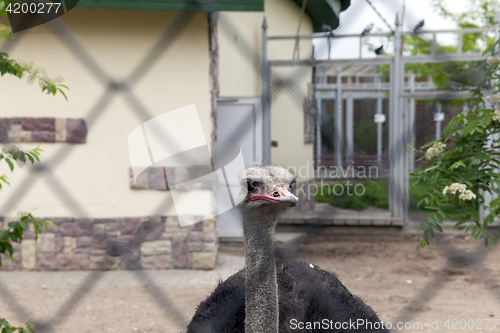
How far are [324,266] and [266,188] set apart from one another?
2803 mm

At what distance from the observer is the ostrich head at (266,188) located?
109 cm

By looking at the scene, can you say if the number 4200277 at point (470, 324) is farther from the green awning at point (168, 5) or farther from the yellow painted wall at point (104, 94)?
the green awning at point (168, 5)

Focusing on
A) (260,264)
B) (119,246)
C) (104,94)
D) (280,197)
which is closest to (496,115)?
(280,197)

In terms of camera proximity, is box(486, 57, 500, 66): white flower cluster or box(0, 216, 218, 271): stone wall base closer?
box(486, 57, 500, 66): white flower cluster

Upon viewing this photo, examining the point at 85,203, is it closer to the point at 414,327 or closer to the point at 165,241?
the point at 165,241

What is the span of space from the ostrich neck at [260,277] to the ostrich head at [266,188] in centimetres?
7

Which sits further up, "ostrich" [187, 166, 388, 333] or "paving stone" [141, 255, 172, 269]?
"ostrich" [187, 166, 388, 333]

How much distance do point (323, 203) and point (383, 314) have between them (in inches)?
34.3

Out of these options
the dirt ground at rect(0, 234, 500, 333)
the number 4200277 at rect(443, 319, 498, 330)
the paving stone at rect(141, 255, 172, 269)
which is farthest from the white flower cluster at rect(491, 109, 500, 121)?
the paving stone at rect(141, 255, 172, 269)

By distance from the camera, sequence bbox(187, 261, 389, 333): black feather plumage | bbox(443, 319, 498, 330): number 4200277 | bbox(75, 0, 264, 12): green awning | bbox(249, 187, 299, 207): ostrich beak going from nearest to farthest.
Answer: bbox(249, 187, 299, 207): ostrich beak → bbox(187, 261, 389, 333): black feather plumage → bbox(443, 319, 498, 330): number 4200277 → bbox(75, 0, 264, 12): green awning

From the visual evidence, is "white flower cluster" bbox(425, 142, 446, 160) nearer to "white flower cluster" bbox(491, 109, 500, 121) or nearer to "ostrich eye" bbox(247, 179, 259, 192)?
"white flower cluster" bbox(491, 109, 500, 121)

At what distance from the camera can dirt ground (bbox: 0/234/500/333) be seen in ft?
8.75

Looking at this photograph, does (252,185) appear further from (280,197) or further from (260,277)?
(260,277)

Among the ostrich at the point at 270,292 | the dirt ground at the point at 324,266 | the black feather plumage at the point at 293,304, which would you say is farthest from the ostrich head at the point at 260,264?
the dirt ground at the point at 324,266
